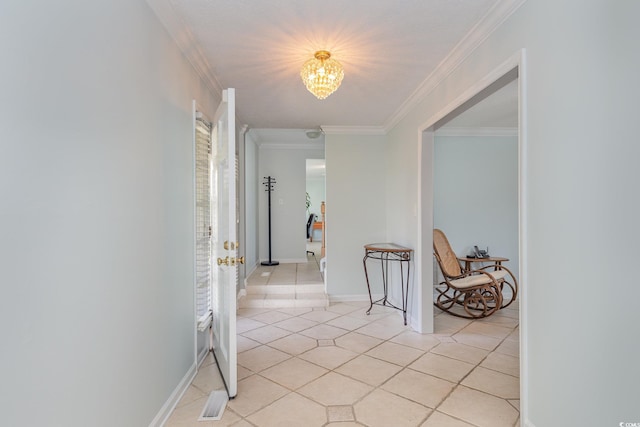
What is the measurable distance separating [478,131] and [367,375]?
386cm

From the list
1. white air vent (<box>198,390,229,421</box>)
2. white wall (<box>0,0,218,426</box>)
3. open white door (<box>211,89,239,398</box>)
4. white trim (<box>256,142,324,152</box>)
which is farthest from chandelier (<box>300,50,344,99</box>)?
white trim (<box>256,142,324,152</box>)

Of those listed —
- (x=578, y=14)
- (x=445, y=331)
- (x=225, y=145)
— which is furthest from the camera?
(x=445, y=331)

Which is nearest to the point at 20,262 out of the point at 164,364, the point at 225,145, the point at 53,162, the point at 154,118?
the point at 53,162

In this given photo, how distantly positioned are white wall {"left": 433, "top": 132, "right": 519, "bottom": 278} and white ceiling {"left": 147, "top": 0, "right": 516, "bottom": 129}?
74.6 inches

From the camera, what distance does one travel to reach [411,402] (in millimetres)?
2057

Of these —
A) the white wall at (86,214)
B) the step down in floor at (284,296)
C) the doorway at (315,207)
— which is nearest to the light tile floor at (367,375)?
the step down in floor at (284,296)

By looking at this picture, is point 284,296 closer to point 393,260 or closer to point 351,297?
point 351,297

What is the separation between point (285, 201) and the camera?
6.26 m

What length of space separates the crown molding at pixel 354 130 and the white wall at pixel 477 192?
3.23ft

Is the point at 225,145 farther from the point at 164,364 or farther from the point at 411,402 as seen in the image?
the point at 411,402

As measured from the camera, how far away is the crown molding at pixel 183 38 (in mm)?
1779

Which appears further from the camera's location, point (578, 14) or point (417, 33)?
point (417, 33)

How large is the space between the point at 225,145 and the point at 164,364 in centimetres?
142

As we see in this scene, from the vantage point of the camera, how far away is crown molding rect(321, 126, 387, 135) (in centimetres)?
435
